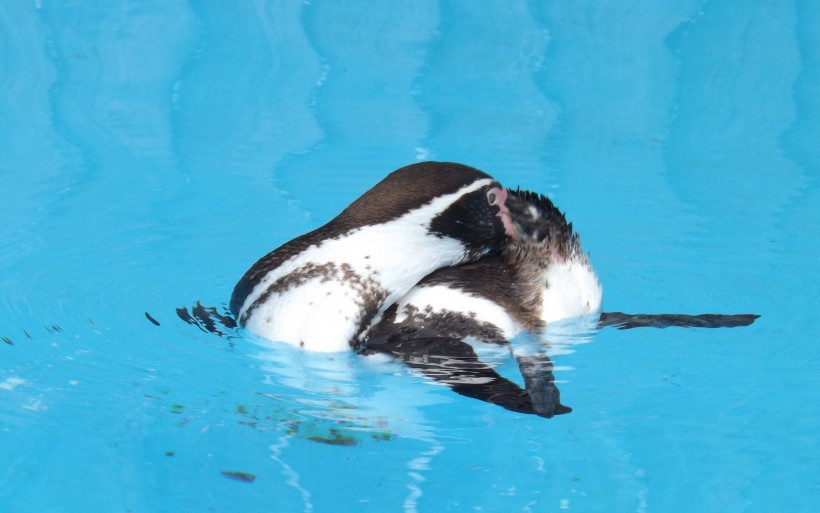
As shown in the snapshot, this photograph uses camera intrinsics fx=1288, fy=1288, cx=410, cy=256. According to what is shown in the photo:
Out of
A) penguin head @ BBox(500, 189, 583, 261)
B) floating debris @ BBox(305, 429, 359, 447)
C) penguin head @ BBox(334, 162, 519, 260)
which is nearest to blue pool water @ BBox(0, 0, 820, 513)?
floating debris @ BBox(305, 429, 359, 447)

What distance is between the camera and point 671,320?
12.0 ft

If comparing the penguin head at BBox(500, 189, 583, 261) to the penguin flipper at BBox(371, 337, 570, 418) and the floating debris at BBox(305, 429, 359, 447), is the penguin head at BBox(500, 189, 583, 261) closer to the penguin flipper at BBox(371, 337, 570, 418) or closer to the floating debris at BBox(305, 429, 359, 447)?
the penguin flipper at BBox(371, 337, 570, 418)

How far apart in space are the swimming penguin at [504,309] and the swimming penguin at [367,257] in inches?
2.5

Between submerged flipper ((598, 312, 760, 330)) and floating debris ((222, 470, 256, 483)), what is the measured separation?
1.22 metres

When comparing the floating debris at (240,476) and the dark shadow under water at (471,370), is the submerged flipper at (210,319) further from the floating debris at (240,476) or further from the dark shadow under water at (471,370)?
the floating debris at (240,476)

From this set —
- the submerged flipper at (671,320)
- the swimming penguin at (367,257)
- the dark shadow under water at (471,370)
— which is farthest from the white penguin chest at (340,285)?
the submerged flipper at (671,320)

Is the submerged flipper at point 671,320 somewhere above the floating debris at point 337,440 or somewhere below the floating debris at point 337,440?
above

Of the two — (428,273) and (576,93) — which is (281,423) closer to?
(428,273)

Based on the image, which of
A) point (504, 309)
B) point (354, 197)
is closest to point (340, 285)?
point (504, 309)

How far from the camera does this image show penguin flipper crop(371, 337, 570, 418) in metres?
3.04

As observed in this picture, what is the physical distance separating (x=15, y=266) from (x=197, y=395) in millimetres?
1172

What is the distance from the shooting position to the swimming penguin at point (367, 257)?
3.20 metres

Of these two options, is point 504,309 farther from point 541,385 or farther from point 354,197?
point 354,197

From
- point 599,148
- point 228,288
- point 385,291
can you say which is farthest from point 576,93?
point 385,291
